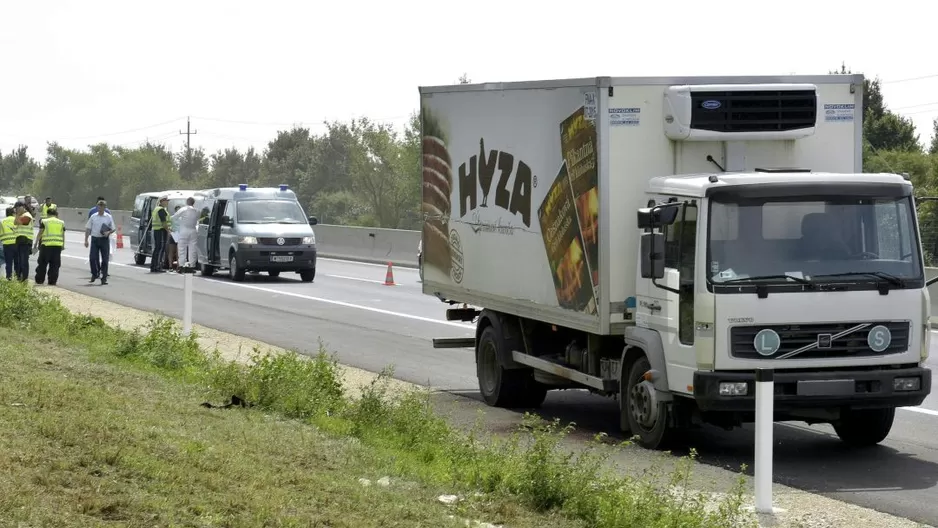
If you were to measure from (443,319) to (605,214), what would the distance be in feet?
43.4

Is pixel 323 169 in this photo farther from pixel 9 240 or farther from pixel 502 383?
pixel 502 383

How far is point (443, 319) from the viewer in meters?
25.2

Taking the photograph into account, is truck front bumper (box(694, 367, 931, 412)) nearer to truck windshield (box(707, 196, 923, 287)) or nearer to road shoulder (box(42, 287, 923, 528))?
road shoulder (box(42, 287, 923, 528))

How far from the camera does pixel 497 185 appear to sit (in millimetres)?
14492

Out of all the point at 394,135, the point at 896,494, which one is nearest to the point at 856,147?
the point at 896,494

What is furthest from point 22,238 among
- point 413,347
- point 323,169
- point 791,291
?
point 323,169

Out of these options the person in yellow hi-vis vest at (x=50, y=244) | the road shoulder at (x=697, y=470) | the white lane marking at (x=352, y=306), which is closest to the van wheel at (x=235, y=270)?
the white lane marking at (x=352, y=306)

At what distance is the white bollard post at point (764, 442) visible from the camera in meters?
9.05

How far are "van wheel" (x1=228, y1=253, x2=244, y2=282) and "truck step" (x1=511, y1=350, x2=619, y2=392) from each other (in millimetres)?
21942

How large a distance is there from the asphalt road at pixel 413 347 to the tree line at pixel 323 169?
12.3 m

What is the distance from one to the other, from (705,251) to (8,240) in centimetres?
2196

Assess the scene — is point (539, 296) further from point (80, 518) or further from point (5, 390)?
point (80, 518)

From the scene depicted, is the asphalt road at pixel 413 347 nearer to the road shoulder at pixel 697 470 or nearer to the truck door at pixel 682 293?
the road shoulder at pixel 697 470

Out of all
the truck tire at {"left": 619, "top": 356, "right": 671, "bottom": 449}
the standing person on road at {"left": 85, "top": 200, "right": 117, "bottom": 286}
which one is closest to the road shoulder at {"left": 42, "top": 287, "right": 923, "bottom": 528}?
the truck tire at {"left": 619, "top": 356, "right": 671, "bottom": 449}
